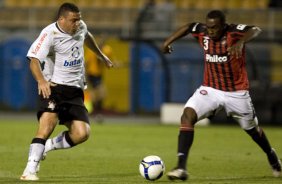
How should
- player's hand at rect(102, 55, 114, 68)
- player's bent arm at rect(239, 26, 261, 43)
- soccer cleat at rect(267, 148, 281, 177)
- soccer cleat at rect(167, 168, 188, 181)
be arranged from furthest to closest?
player's hand at rect(102, 55, 114, 68) < soccer cleat at rect(267, 148, 281, 177) < player's bent arm at rect(239, 26, 261, 43) < soccer cleat at rect(167, 168, 188, 181)

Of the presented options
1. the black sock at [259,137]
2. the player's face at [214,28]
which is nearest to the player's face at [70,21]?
the player's face at [214,28]

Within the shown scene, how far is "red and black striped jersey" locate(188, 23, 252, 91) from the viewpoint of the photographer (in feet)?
33.6

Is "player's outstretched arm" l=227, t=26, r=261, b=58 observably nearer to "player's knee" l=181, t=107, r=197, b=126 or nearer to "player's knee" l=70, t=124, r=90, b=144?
"player's knee" l=181, t=107, r=197, b=126

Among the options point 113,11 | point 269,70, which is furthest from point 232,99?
point 113,11

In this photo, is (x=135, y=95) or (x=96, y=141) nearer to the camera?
(x=96, y=141)

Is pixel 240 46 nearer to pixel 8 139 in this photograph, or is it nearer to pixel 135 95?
pixel 8 139

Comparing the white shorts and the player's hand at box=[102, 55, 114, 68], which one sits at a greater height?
the player's hand at box=[102, 55, 114, 68]

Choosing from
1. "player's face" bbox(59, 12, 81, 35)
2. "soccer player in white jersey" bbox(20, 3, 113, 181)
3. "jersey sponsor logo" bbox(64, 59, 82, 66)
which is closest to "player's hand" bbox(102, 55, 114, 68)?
"soccer player in white jersey" bbox(20, 3, 113, 181)

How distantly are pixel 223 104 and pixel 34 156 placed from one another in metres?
2.46

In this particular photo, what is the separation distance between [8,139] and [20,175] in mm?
6011

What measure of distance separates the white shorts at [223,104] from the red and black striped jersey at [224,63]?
0.10 metres

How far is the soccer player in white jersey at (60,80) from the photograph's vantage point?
962cm

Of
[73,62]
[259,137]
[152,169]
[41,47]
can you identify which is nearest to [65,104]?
[73,62]

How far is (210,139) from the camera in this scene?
55.4 ft
